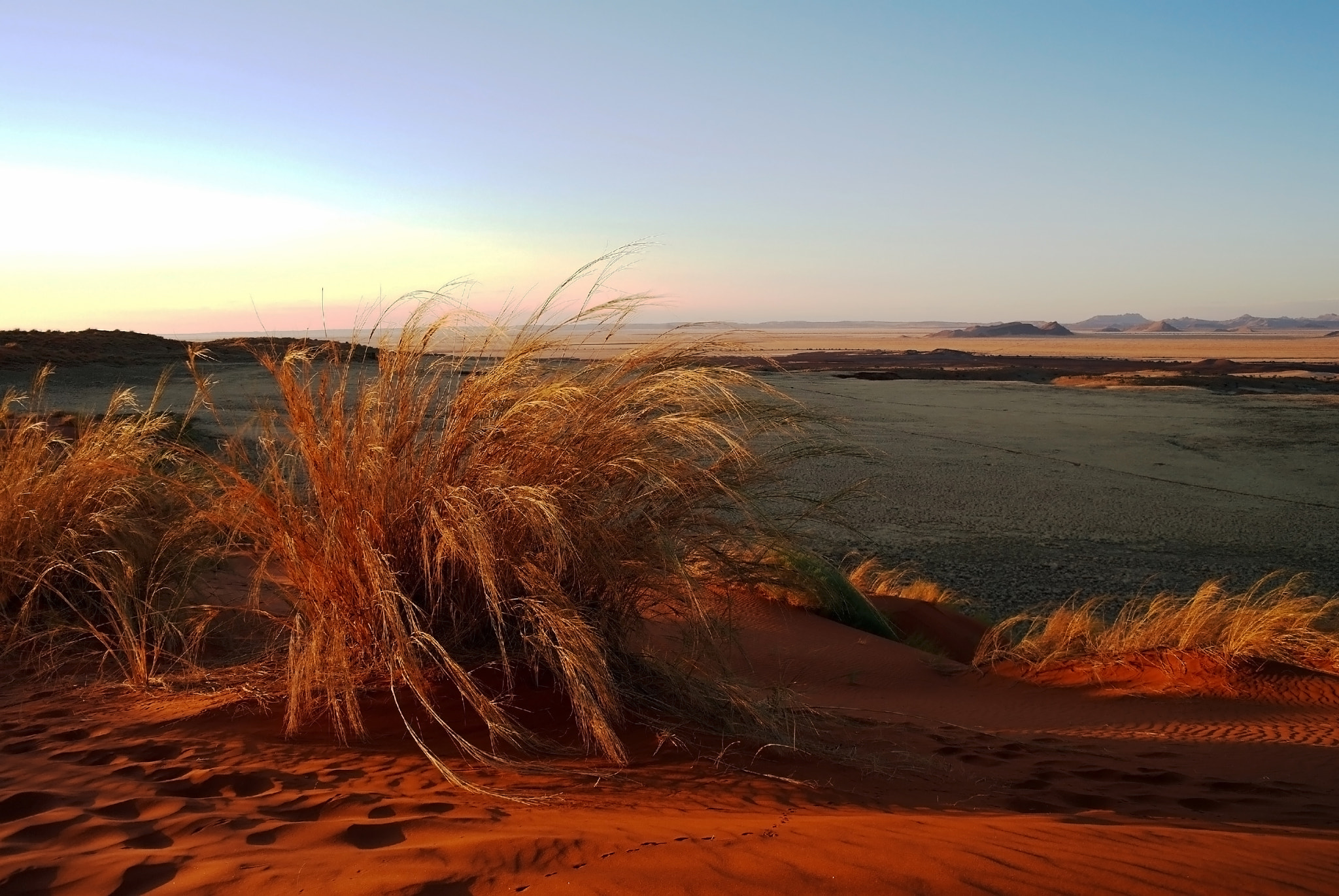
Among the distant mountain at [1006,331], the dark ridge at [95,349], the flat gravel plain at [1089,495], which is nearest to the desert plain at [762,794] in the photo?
the flat gravel plain at [1089,495]

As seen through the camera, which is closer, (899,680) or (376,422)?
(376,422)

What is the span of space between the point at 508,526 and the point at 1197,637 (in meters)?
6.16

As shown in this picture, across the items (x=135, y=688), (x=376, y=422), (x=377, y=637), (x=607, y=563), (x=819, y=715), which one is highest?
(x=376, y=422)

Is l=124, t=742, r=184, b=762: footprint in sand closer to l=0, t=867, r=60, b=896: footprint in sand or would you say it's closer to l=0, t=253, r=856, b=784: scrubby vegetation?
l=0, t=253, r=856, b=784: scrubby vegetation

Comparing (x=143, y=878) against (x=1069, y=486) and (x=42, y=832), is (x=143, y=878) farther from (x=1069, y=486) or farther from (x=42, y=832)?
(x=1069, y=486)

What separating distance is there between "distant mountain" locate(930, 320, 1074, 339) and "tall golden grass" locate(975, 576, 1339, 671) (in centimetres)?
15397

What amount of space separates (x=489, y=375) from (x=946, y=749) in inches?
126

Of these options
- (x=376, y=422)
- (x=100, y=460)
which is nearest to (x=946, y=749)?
(x=376, y=422)

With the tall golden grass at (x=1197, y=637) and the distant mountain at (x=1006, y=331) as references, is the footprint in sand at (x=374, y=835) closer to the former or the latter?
the tall golden grass at (x=1197, y=637)

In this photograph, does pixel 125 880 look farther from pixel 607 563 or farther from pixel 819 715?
pixel 819 715

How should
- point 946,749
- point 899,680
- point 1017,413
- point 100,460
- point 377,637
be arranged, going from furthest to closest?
point 1017,413, point 899,680, point 100,460, point 946,749, point 377,637

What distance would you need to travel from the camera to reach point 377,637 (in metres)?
4.50

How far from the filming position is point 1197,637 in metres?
7.72

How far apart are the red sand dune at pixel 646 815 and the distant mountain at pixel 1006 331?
518ft
